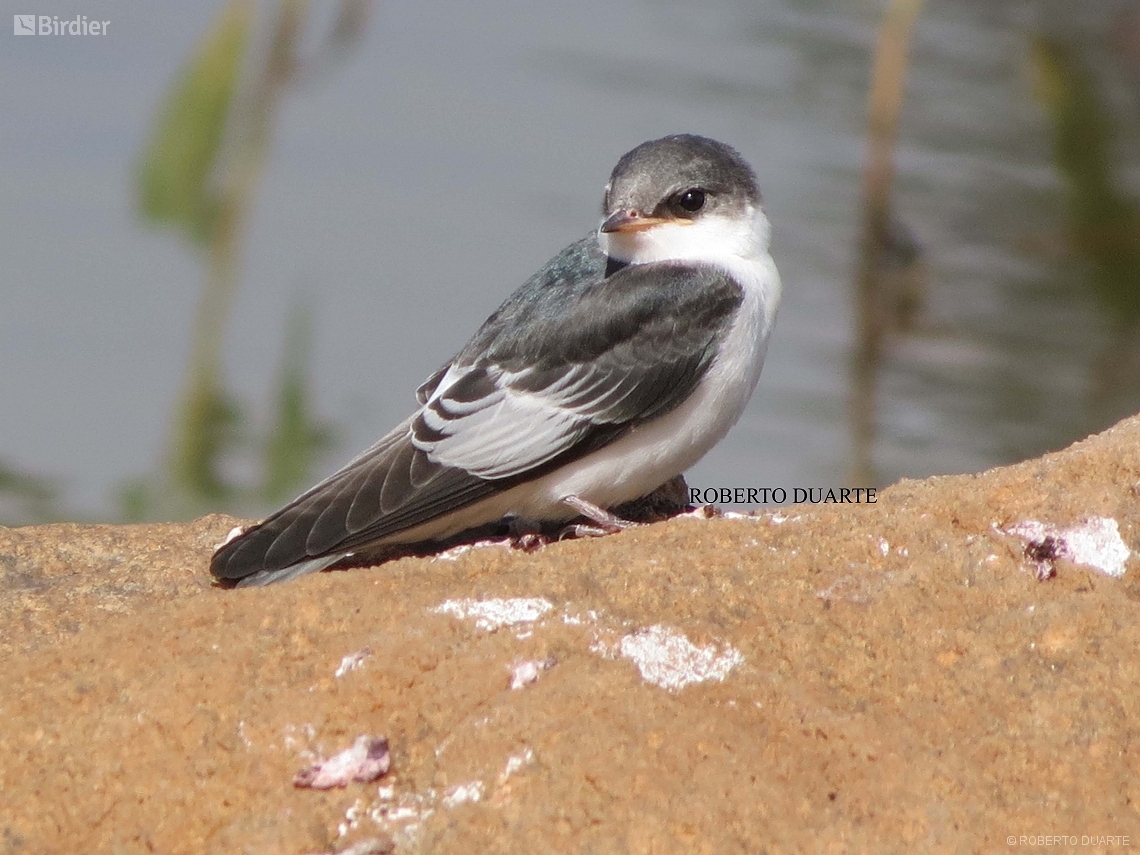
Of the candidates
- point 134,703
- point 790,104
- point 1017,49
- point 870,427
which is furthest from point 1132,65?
point 134,703

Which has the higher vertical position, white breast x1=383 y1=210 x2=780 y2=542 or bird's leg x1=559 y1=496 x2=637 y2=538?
white breast x1=383 y1=210 x2=780 y2=542

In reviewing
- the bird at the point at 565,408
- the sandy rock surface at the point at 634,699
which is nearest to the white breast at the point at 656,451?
the bird at the point at 565,408

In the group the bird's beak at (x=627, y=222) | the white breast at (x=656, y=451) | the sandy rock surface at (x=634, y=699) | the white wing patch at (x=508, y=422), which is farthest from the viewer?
the bird's beak at (x=627, y=222)

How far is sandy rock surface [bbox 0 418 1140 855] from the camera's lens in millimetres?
3127

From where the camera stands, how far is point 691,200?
5594mm

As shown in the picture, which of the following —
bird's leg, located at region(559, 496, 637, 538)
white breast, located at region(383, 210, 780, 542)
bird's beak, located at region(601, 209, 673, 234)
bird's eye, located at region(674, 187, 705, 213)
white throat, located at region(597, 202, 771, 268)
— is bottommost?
bird's leg, located at region(559, 496, 637, 538)

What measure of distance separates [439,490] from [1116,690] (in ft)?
6.55

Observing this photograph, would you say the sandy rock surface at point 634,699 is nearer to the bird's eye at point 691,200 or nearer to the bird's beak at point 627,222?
the bird's beak at point 627,222

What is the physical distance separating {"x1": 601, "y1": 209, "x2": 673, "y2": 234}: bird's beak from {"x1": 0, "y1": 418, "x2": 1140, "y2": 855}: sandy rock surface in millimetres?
1346

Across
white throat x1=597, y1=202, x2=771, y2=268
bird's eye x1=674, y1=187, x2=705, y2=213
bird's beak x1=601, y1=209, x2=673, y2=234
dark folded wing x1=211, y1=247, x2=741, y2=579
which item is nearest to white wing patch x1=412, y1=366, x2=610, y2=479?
dark folded wing x1=211, y1=247, x2=741, y2=579

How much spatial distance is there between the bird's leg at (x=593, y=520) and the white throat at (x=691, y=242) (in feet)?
2.96

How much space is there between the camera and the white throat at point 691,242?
18.2 feet

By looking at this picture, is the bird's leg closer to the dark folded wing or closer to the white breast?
the white breast

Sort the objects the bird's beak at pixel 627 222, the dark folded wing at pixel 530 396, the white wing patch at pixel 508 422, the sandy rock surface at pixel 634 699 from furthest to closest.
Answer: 1. the bird's beak at pixel 627 222
2. the white wing patch at pixel 508 422
3. the dark folded wing at pixel 530 396
4. the sandy rock surface at pixel 634 699
